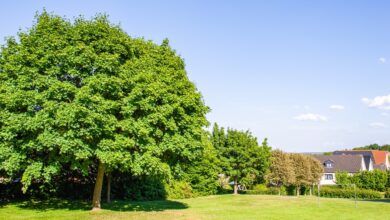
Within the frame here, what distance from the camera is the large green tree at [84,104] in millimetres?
20188

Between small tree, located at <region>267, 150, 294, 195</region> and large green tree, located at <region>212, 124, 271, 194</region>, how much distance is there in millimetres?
3967

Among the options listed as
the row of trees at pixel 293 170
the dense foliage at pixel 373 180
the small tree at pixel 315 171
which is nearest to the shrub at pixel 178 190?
the row of trees at pixel 293 170

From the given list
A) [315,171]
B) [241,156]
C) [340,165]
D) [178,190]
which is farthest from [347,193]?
[340,165]

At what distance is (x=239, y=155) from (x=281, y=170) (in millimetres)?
9711

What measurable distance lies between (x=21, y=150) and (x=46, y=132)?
293cm

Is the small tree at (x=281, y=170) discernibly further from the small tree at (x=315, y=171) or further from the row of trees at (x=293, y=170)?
the small tree at (x=315, y=171)

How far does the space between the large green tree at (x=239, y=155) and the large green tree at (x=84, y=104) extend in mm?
25461

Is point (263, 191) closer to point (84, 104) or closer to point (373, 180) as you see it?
point (373, 180)

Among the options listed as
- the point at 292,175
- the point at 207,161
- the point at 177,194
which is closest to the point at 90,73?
the point at 177,194

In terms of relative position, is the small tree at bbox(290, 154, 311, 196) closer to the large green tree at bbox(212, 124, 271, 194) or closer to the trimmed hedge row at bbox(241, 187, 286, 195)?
the trimmed hedge row at bbox(241, 187, 286, 195)

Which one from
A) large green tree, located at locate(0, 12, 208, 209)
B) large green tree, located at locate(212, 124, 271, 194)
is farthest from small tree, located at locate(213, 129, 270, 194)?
large green tree, located at locate(0, 12, 208, 209)

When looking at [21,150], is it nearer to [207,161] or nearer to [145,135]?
[145,135]

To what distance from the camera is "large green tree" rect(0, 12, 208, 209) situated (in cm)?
2019

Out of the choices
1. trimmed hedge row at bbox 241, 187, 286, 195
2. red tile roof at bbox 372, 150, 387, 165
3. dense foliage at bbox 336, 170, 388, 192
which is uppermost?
red tile roof at bbox 372, 150, 387, 165
